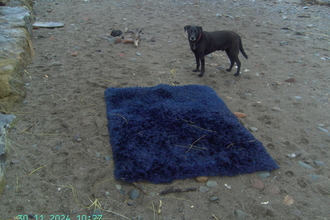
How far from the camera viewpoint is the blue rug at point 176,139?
2.52m

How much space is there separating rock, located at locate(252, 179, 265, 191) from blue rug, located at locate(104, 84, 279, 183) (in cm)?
11

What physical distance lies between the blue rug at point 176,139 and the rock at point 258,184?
0.37ft

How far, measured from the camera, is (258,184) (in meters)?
2.45

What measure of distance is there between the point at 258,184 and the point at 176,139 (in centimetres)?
94

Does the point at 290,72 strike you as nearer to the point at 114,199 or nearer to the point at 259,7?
the point at 114,199

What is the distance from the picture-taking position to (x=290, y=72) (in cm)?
476

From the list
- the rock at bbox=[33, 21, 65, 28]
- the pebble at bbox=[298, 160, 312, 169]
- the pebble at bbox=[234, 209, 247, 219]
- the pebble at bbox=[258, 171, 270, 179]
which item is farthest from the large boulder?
the pebble at bbox=[298, 160, 312, 169]

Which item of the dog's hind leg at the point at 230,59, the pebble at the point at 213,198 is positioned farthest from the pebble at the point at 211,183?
the dog's hind leg at the point at 230,59

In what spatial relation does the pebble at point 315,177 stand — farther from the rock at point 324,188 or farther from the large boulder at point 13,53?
the large boulder at point 13,53

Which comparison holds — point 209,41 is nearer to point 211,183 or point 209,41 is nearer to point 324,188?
point 211,183

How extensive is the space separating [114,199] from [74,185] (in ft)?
1.32

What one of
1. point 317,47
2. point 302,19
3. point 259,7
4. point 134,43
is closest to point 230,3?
point 259,7

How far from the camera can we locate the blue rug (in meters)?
2.52

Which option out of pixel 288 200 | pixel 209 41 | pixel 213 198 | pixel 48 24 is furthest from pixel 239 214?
pixel 48 24
